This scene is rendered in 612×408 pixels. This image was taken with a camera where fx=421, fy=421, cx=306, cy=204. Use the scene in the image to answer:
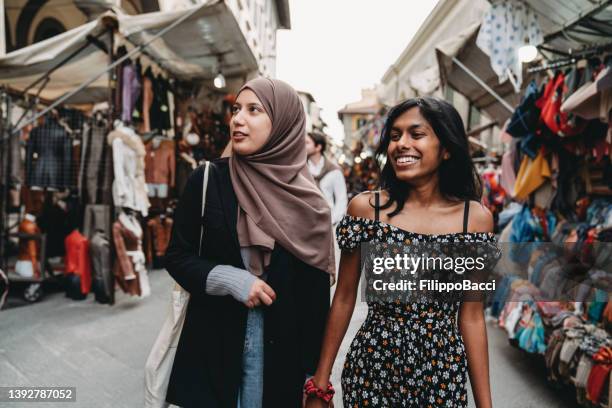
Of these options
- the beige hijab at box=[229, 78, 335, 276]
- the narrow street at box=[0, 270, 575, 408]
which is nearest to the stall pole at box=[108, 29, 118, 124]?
the narrow street at box=[0, 270, 575, 408]

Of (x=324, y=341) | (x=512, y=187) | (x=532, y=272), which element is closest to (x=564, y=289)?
(x=532, y=272)

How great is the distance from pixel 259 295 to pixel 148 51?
6.48 m

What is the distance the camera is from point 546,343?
375cm

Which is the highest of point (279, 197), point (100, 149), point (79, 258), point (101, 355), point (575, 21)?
point (575, 21)

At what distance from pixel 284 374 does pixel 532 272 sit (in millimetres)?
3319

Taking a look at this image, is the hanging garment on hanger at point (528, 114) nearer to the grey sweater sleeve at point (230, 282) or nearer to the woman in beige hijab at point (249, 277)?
the woman in beige hijab at point (249, 277)

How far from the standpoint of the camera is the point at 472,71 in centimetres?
693

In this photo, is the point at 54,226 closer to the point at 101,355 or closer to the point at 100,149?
the point at 100,149

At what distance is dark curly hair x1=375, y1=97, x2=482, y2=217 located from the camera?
1561 mm

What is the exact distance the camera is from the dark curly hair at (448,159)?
156 centimetres

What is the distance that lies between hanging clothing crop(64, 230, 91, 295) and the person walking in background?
3.24 meters

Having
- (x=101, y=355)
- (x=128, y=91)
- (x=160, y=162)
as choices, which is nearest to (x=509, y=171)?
(x=101, y=355)

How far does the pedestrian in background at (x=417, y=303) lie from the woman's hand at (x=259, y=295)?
0.90 feet

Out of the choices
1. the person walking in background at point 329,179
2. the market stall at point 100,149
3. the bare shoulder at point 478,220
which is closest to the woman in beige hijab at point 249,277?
the bare shoulder at point 478,220
